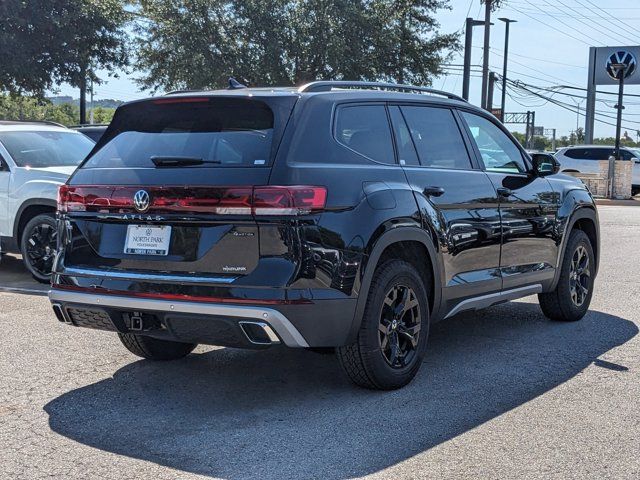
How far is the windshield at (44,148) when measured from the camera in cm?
1018

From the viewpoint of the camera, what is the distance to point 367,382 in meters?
5.19

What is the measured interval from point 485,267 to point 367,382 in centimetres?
151

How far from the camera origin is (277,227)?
455 cm

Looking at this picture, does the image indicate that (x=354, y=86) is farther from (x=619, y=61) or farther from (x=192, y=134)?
(x=619, y=61)

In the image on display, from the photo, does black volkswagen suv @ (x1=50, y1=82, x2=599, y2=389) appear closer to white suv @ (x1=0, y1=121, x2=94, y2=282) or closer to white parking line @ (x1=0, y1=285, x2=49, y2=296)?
white parking line @ (x1=0, y1=285, x2=49, y2=296)

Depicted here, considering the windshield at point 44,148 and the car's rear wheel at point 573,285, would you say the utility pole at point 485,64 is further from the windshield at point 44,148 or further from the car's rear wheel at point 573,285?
the car's rear wheel at point 573,285

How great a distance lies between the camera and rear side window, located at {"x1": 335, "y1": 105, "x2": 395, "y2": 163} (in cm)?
518

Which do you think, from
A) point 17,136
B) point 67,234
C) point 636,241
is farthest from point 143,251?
point 636,241

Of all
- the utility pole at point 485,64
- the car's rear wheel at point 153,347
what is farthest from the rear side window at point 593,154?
the car's rear wheel at point 153,347

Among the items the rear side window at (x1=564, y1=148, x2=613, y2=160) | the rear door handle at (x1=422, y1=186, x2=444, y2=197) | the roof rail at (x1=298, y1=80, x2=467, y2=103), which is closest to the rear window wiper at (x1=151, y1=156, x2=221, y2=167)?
the roof rail at (x1=298, y1=80, x2=467, y2=103)

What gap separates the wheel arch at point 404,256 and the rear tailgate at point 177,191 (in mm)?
691

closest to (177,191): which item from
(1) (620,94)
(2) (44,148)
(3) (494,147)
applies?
(3) (494,147)

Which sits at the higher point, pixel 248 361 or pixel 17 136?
pixel 17 136

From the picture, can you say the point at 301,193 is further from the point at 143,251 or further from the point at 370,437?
the point at 370,437
